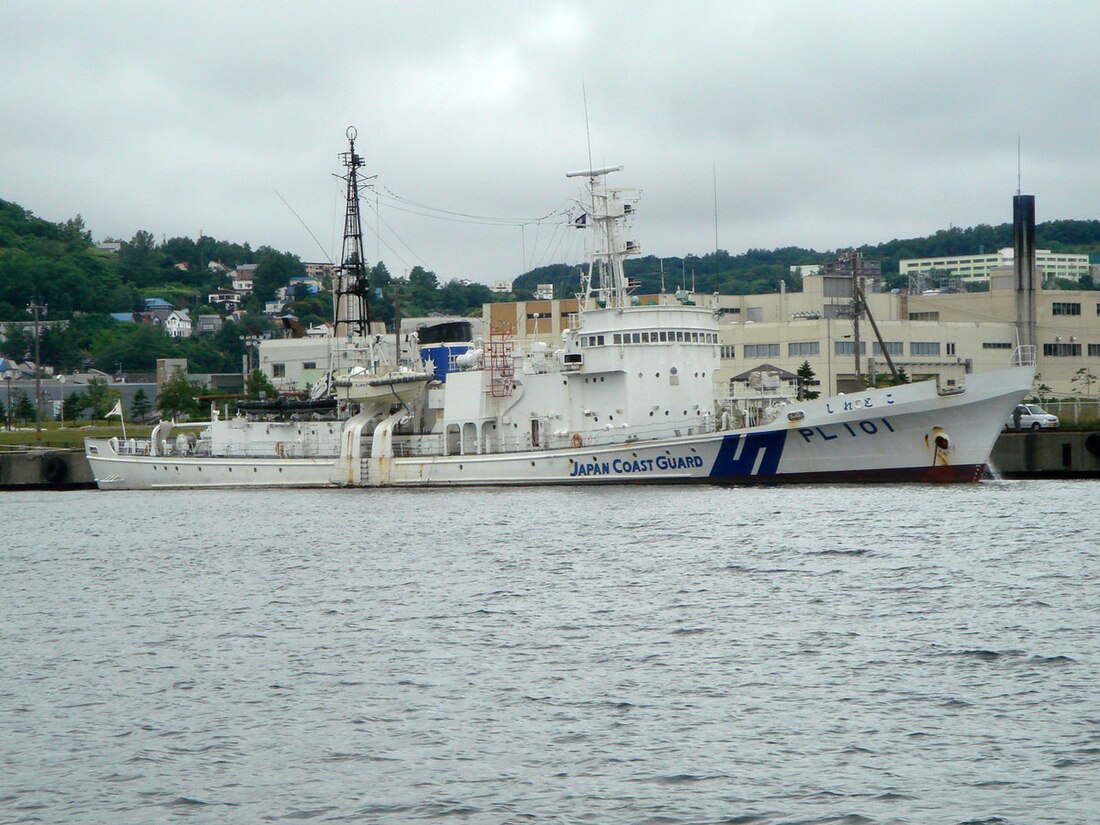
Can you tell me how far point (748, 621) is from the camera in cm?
2039

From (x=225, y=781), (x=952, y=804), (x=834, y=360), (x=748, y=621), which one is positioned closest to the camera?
(x=952, y=804)

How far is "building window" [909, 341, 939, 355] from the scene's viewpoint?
7350 cm

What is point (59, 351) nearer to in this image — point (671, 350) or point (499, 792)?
point (671, 350)

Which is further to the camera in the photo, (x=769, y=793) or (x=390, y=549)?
(x=390, y=549)

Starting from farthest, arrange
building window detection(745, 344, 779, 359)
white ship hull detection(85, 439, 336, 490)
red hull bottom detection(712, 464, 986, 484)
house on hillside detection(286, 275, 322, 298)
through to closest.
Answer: house on hillside detection(286, 275, 322, 298) → building window detection(745, 344, 779, 359) → white ship hull detection(85, 439, 336, 490) → red hull bottom detection(712, 464, 986, 484)

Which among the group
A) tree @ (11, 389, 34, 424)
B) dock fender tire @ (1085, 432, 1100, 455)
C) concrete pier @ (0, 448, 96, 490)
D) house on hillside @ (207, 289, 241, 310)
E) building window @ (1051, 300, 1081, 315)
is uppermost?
house on hillside @ (207, 289, 241, 310)

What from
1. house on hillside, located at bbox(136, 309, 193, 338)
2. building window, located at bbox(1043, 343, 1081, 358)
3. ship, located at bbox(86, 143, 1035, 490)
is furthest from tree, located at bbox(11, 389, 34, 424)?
house on hillside, located at bbox(136, 309, 193, 338)

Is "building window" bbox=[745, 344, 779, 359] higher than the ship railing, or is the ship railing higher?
"building window" bbox=[745, 344, 779, 359]

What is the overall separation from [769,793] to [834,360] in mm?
59740

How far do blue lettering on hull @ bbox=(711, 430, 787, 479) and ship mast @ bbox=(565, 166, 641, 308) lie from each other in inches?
281

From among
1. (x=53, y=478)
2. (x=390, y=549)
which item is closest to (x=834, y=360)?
(x=53, y=478)

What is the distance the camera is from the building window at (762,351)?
72812 millimetres

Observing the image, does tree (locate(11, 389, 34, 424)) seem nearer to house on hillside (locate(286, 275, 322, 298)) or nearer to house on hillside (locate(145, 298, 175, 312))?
house on hillside (locate(145, 298, 175, 312))

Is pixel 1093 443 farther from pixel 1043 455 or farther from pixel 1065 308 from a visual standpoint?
pixel 1065 308
